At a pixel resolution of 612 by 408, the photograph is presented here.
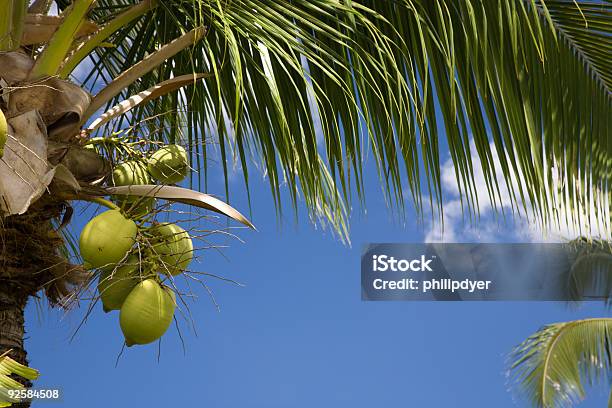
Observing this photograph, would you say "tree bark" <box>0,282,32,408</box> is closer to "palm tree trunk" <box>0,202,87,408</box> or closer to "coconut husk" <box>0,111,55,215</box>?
"palm tree trunk" <box>0,202,87,408</box>

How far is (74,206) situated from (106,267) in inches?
10.1

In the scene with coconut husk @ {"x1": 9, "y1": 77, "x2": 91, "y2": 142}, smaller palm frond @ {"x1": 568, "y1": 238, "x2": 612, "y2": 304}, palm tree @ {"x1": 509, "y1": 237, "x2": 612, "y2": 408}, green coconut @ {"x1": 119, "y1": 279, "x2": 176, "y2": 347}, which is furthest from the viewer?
smaller palm frond @ {"x1": 568, "y1": 238, "x2": 612, "y2": 304}

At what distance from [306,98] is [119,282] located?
3.77ft

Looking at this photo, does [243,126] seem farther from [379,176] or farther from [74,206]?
[74,206]

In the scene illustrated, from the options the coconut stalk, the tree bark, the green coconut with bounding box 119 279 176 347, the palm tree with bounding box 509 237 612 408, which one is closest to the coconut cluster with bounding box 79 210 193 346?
the green coconut with bounding box 119 279 176 347

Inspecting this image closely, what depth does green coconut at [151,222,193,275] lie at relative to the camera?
129 cm

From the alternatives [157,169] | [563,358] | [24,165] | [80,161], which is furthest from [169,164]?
[563,358]

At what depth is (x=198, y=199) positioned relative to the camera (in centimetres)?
132

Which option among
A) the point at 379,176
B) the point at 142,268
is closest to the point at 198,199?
the point at 142,268

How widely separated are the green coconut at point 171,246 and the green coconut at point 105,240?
0.26ft

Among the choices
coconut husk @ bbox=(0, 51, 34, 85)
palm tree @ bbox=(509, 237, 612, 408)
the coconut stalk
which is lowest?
palm tree @ bbox=(509, 237, 612, 408)

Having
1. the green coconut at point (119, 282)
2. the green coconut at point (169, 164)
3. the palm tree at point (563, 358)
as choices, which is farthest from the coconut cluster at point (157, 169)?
the palm tree at point (563, 358)

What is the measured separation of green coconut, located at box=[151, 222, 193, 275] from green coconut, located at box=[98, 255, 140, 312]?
4 cm

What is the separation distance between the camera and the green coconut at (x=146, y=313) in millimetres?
1161
